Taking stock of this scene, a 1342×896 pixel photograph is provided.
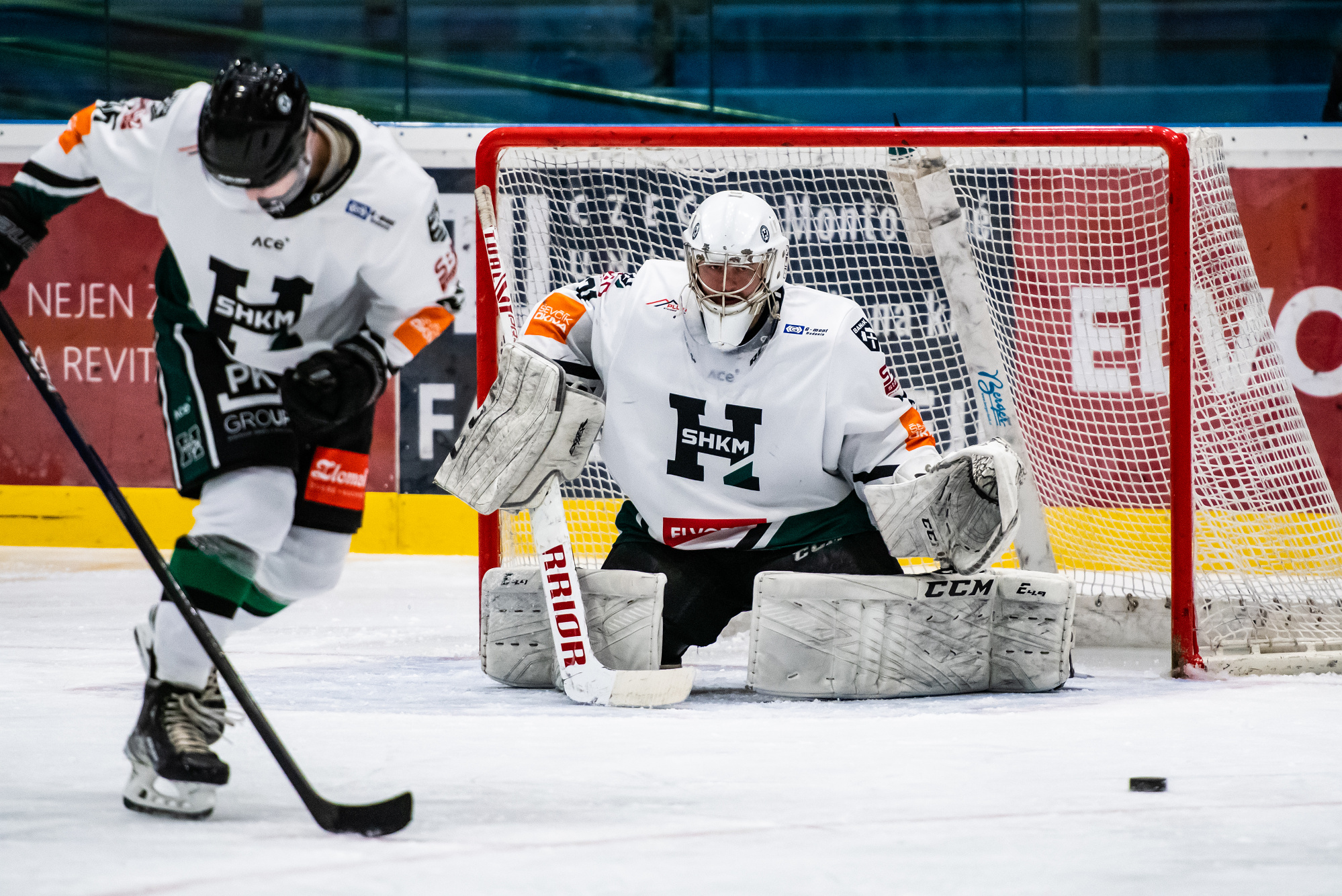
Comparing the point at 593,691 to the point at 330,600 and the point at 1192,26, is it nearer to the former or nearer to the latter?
the point at 330,600

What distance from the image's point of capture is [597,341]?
3.52 m

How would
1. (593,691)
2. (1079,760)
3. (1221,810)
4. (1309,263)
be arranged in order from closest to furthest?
(1221,810) < (1079,760) < (593,691) < (1309,263)

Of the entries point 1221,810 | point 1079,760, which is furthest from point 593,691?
point 1221,810

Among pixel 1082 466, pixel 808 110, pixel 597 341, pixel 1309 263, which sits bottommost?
pixel 1082 466

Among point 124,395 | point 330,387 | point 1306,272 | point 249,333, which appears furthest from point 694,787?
point 124,395

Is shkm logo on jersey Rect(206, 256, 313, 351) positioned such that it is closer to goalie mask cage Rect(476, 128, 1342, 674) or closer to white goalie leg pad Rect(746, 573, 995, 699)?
white goalie leg pad Rect(746, 573, 995, 699)

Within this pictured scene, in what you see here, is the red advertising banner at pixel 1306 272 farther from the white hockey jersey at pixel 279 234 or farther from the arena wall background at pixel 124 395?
the white hockey jersey at pixel 279 234

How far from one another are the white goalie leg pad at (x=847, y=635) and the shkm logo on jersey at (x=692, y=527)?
18 centimetres

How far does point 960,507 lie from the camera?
131 inches

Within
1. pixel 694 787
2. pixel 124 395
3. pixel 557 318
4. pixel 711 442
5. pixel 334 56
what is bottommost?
pixel 694 787

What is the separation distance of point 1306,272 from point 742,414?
2688 mm

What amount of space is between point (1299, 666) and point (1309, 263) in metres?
2.11

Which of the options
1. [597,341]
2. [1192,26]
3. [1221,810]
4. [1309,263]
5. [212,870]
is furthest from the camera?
[1192,26]

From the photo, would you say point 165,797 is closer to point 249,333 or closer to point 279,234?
point 249,333
